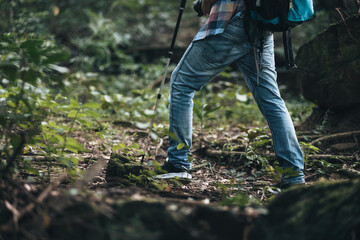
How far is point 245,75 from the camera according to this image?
270 cm

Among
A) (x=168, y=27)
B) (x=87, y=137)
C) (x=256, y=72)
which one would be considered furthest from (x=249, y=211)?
(x=168, y=27)

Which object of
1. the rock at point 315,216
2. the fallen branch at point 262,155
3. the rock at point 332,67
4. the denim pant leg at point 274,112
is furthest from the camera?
the rock at point 332,67

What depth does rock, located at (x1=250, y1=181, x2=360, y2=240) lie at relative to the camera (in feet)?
3.74

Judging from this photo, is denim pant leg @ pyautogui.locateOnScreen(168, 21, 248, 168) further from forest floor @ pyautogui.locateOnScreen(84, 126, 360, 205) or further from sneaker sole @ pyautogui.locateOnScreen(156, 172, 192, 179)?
forest floor @ pyautogui.locateOnScreen(84, 126, 360, 205)

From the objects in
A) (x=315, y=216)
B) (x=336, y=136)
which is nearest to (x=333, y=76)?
(x=336, y=136)

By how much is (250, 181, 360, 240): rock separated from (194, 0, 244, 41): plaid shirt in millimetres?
1476

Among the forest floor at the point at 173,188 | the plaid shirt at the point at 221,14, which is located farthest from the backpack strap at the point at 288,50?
the forest floor at the point at 173,188

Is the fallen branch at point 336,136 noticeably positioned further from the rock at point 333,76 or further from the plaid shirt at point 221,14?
the plaid shirt at point 221,14

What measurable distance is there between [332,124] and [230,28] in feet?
7.19

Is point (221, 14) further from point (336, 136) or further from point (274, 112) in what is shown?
point (336, 136)

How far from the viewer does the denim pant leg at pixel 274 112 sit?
2.52 meters

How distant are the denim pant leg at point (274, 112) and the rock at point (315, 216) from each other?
1206 millimetres

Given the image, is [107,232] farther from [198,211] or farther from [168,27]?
[168,27]

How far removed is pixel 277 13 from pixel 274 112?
74 centimetres
